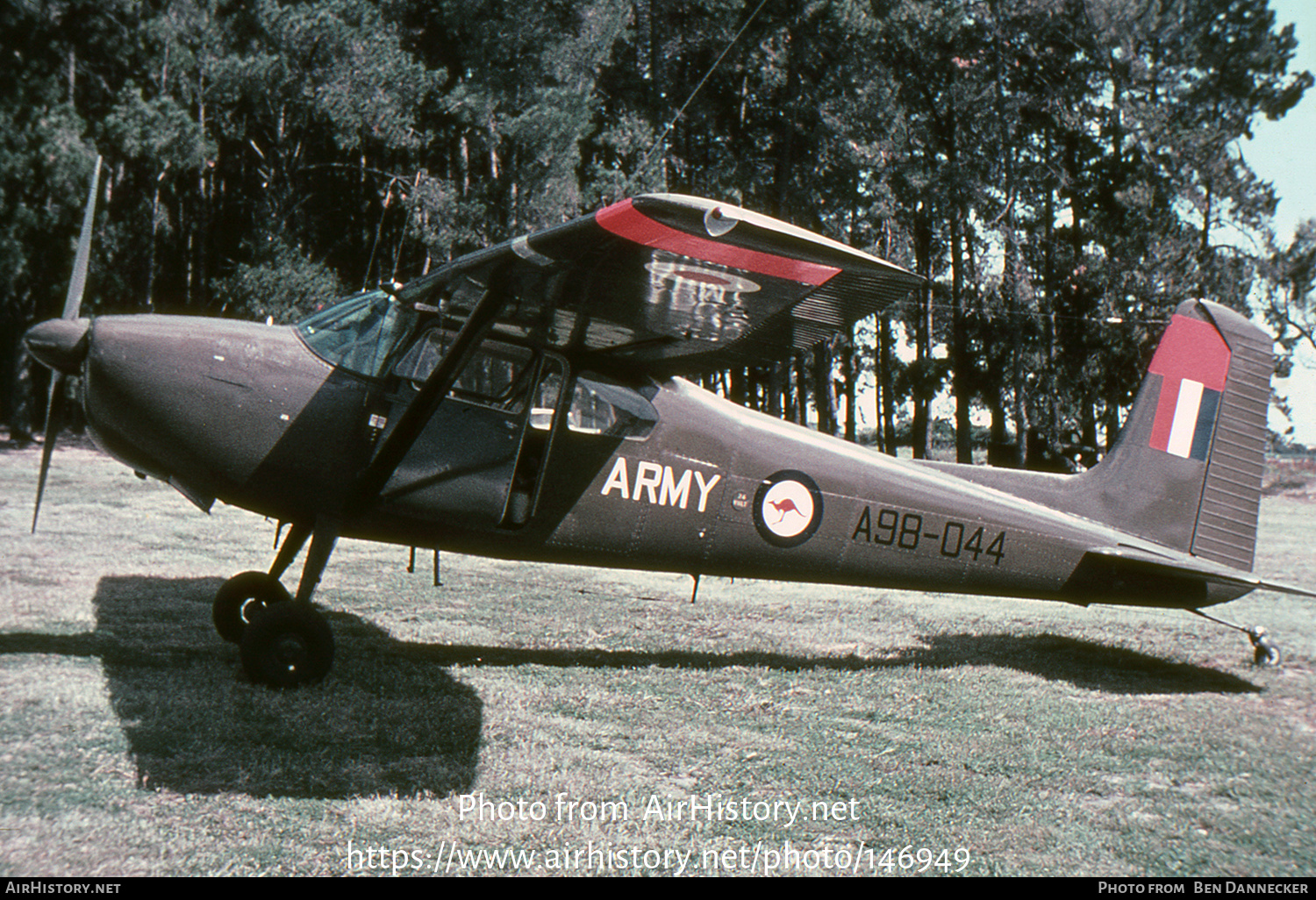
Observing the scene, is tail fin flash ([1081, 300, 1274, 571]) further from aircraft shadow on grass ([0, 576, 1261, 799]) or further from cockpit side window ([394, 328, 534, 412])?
cockpit side window ([394, 328, 534, 412])

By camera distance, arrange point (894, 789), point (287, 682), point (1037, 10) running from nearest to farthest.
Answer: point (894, 789), point (287, 682), point (1037, 10)

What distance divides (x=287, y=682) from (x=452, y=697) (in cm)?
86

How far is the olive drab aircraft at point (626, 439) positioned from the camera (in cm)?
457

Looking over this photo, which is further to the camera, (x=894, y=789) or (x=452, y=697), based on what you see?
(x=452, y=697)

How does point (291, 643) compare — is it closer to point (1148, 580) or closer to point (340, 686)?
point (340, 686)

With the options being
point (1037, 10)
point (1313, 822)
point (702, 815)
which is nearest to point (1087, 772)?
point (1313, 822)

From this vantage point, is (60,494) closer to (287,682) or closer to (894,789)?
(287,682)

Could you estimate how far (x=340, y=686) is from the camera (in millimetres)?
4875

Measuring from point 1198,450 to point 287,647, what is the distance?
247 inches

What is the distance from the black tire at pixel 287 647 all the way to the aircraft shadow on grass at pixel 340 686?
8 cm

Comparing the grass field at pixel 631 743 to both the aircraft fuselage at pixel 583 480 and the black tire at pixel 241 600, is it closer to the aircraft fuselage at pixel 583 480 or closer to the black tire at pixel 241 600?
the black tire at pixel 241 600

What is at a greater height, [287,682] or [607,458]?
[607,458]

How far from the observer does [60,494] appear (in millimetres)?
12664

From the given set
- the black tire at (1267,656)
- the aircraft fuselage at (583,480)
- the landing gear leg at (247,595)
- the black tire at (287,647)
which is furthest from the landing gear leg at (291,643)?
the black tire at (1267,656)
